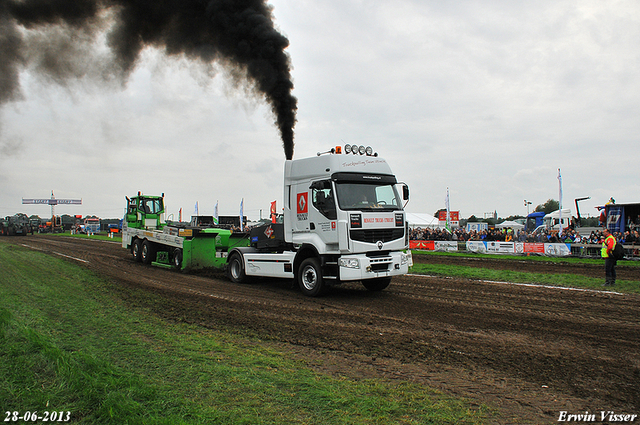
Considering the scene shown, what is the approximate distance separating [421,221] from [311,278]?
1296 inches

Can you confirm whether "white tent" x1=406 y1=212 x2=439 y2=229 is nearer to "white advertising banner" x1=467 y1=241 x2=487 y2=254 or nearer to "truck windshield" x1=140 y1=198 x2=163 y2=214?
"white advertising banner" x1=467 y1=241 x2=487 y2=254

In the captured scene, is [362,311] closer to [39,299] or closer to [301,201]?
[301,201]

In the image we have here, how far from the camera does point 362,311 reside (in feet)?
27.2

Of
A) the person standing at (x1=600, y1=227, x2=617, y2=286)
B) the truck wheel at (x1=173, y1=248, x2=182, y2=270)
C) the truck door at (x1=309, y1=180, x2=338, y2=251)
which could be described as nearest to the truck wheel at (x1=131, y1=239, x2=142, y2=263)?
the truck wheel at (x1=173, y1=248, x2=182, y2=270)

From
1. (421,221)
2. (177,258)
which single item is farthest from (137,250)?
(421,221)

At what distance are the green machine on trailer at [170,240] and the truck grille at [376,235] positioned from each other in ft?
17.4

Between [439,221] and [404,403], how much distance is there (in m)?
39.0

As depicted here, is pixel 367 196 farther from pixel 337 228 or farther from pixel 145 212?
pixel 145 212

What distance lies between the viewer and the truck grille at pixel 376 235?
9.28 meters

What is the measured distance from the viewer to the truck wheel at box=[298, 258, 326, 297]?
9.72 metres

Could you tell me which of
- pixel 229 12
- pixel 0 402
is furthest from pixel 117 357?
pixel 229 12

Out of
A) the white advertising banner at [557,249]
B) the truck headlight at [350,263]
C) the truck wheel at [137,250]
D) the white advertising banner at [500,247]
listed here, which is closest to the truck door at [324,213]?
the truck headlight at [350,263]

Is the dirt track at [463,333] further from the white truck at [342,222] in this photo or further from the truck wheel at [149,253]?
the truck wheel at [149,253]

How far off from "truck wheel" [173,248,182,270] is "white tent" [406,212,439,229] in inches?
1095
